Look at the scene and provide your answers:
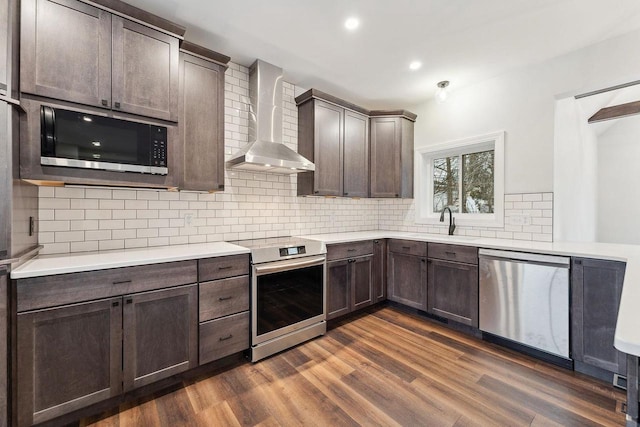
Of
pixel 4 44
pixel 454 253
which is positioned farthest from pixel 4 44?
pixel 454 253

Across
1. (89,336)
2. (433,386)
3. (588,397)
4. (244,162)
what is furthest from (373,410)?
(244,162)

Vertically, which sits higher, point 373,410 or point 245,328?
point 245,328

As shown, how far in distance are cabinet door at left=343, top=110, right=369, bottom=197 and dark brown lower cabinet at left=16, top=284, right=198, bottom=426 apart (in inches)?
88.8

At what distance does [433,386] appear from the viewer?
1.98 m

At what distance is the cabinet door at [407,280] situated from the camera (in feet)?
10.3

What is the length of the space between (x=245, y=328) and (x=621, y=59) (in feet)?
12.9

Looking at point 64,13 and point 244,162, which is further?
point 244,162

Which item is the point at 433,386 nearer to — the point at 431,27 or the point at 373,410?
the point at 373,410

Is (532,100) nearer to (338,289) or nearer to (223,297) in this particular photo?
(338,289)

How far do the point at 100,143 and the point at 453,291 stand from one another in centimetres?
331

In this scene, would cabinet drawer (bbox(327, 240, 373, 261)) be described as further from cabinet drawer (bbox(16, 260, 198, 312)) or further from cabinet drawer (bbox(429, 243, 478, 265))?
cabinet drawer (bbox(16, 260, 198, 312))

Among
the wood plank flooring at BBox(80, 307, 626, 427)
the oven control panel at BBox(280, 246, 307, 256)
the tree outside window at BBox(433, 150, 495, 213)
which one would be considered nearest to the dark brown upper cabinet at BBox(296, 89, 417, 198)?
the tree outside window at BBox(433, 150, 495, 213)

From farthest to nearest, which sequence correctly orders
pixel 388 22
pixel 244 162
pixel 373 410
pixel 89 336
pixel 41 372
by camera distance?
1. pixel 244 162
2. pixel 388 22
3. pixel 373 410
4. pixel 89 336
5. pixel 41 372

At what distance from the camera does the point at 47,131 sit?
5.45 ft
